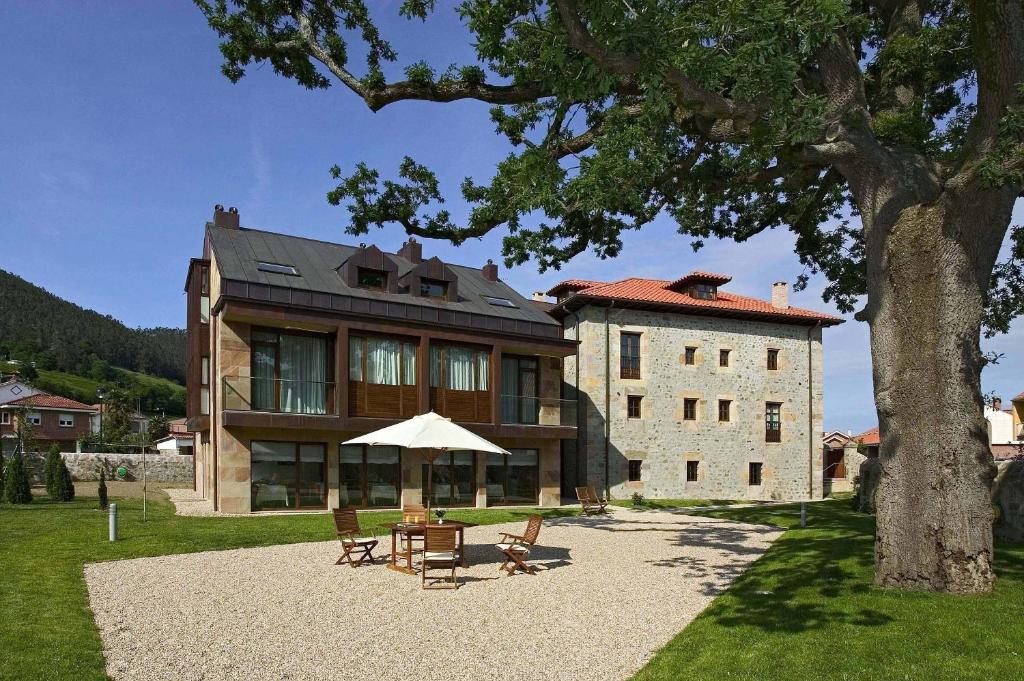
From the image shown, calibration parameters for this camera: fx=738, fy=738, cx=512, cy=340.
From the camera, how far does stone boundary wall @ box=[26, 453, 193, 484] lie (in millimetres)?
32812

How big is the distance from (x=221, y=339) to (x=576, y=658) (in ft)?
52.8

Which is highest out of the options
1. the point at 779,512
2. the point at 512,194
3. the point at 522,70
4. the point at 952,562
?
the point at 522,70

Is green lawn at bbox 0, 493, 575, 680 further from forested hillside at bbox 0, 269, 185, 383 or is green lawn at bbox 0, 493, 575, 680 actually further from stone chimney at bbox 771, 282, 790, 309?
forested hillside at bbox 0, 269, 185, 383

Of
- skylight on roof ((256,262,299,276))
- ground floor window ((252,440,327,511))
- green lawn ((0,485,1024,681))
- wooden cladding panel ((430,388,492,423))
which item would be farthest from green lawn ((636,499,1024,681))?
skylight on roof ((256,262,299,276))

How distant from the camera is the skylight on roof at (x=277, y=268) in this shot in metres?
22.4

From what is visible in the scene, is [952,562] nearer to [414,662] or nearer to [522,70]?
[414,662]

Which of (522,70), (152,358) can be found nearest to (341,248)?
(522,70)

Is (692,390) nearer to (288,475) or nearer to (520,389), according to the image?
(520,389)

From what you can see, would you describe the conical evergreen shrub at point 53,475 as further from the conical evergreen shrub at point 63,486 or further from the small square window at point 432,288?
the small square window at point 432,288

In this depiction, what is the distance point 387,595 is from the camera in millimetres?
9820

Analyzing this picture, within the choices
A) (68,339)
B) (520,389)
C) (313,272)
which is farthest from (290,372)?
(68,339)

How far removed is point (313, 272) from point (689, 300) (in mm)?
15497

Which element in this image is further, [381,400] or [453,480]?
[453,480]

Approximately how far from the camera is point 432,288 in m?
25.1
